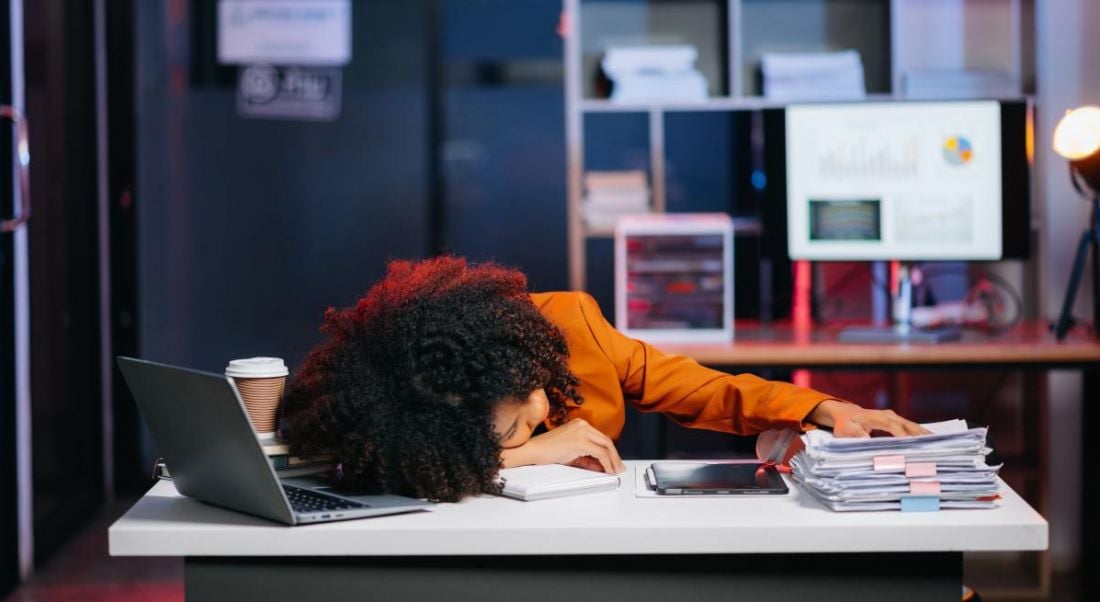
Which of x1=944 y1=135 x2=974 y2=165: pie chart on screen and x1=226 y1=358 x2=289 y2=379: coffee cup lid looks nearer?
x1=226 y1=358 x2=289 y2=379: coffee cup lid

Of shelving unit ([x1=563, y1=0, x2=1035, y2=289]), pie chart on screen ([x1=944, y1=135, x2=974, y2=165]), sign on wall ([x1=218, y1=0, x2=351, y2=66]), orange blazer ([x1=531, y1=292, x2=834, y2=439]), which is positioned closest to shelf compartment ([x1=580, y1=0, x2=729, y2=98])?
shelving unit ([x1=563, y1=0, x2=1035, y2=289])

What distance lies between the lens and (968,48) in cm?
372

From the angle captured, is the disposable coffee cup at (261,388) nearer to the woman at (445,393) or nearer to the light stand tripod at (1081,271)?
the woman at (445,393)

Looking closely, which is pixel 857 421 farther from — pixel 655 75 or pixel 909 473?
pixel 655 75

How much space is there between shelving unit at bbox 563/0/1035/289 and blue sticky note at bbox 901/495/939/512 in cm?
211

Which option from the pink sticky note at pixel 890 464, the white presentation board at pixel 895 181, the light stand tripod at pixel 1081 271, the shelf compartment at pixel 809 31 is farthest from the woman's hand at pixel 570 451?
the shelf compartment at pixel 809 31

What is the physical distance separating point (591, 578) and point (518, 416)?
254 millimetres

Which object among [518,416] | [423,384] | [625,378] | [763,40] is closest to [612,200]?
[763,40]

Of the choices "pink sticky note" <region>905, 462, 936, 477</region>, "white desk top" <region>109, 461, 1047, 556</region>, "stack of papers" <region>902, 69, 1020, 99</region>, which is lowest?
"white desk top" <region>109, 461, 1047, 556</region>

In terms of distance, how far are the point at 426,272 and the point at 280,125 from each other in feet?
10.9

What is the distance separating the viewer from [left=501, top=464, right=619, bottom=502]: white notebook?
153cm

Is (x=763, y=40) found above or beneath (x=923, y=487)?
above

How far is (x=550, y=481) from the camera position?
1.56 m

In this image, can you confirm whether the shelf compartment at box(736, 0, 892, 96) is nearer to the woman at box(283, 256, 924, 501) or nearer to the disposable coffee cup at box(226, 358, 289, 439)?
the woman at box(283, 256, 924, 501)
